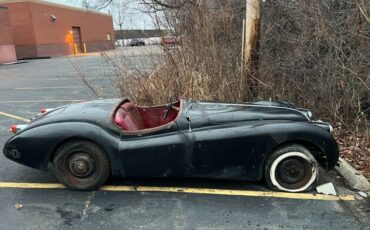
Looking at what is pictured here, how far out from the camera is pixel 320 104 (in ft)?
19.0

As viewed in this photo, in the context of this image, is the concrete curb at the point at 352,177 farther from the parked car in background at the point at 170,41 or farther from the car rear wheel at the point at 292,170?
the parked car in background at the point at 170,41

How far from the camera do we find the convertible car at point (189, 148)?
12.1 ft

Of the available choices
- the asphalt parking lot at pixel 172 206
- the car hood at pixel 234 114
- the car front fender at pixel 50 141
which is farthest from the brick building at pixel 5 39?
the car hood at pixel 234 114

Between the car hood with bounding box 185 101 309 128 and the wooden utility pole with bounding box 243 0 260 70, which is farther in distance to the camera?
the wooden utility pole with bounding box 243 0 260 70

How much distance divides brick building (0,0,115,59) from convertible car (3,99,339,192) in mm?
26127

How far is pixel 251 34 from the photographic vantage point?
6379 millimetres

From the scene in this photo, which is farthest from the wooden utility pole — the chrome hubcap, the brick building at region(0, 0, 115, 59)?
the brick building at region(0, 0, 115, 59)

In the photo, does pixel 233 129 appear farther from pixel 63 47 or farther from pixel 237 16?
pixel 63 47

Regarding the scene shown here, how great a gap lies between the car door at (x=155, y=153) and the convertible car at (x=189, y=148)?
0.03 feet

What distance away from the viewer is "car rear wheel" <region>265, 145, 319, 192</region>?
3.69 metres

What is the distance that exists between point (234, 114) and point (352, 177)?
5.02 ft

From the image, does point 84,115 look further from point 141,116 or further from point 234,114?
point 234,114

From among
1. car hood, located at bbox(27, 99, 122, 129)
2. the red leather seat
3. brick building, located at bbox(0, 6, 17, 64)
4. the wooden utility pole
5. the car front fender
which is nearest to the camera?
the car front fender

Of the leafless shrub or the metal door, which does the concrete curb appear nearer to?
the leafless shrub
